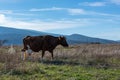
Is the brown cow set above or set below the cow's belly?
above

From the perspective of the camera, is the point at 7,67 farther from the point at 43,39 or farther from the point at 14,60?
the point at 43,39

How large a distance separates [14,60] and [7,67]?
29.0 inches

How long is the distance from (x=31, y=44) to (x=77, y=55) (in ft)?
10.1

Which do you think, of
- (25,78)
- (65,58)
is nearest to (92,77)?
(25,78)

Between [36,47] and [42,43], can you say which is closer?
[42,43]

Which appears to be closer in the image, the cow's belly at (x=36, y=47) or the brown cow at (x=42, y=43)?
the brown cow at (x=42, y=43)

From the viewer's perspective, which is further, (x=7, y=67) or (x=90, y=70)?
(x=90, y=70)

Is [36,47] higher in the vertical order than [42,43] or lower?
lower

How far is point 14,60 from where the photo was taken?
16.9m

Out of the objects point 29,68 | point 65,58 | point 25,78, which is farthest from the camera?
point 65,58

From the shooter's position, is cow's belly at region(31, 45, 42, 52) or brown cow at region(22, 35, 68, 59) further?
cow's belly at region(31, 45, 42, 52)

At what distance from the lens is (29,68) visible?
16172 millimetres

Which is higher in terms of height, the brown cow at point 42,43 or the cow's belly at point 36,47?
the brown cow at point 42,43

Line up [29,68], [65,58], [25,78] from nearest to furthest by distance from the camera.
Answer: [25,78]
[29,68]
[65,58]
